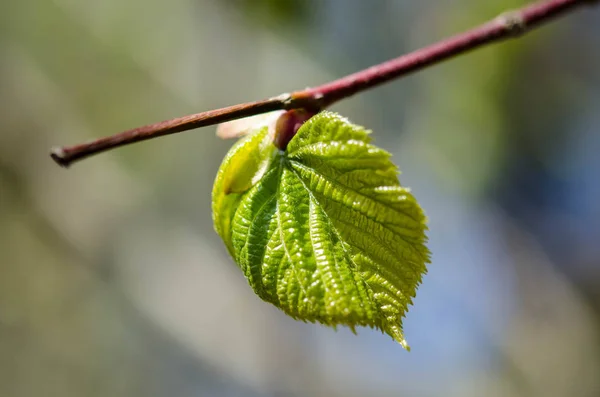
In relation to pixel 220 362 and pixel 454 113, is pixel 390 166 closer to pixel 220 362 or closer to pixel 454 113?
pixel 454 113

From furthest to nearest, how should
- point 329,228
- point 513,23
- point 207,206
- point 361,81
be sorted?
point 207,206 < point 329,228 < point 361,81 < point 513,23

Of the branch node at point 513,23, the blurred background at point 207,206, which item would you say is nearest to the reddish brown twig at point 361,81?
the branch node at point 513,23

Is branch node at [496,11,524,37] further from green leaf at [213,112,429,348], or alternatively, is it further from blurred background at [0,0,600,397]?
blurred background at [0,0,600,397]

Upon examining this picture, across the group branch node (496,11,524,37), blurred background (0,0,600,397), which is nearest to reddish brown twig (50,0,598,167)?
branch node (496,11,524,37)

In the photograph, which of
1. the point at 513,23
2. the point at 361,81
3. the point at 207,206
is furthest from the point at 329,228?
the point at 207,206

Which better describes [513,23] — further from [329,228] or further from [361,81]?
[329,228]

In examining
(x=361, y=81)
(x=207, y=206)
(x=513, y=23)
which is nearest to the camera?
(x=513, y=23)
